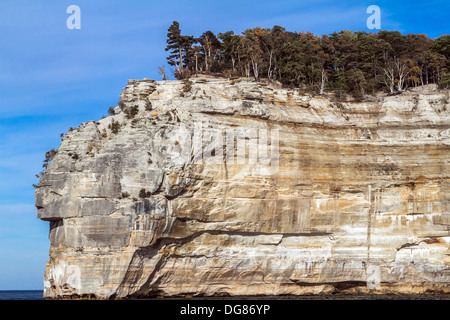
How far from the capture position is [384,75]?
54656 mm

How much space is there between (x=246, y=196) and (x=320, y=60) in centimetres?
1952

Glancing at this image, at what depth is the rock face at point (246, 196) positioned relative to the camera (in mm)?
38750

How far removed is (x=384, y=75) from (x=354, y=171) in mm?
14007

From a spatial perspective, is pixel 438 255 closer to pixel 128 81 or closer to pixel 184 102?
pixel 184 102

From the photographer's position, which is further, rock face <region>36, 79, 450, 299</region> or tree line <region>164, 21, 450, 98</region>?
tree line <region>164, 21, 450, 98</region>

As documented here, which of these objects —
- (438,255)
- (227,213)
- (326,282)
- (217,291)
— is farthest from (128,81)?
(438,255)

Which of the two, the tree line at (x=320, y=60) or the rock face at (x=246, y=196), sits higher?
the tree line at (x=320, y=60)

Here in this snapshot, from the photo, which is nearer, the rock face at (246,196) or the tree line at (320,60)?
the rock face at (246,196)

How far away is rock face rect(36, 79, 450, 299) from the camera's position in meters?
38.8

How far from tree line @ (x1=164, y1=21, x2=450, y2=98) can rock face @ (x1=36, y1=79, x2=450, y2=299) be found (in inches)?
251

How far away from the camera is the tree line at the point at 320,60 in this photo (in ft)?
173

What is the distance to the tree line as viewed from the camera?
52.7m

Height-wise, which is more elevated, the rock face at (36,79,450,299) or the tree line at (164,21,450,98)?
the tree line at (164,21,450,98)

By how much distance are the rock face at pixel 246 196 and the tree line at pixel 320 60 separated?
636 cm
